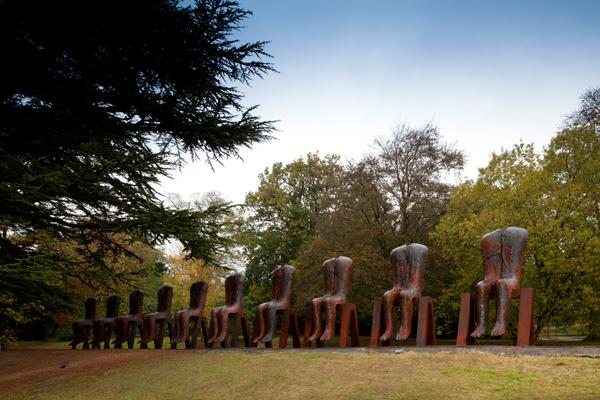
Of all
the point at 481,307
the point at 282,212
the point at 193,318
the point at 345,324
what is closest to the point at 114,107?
A: the point at 193,318

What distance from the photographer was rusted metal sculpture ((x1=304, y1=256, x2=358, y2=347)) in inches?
423

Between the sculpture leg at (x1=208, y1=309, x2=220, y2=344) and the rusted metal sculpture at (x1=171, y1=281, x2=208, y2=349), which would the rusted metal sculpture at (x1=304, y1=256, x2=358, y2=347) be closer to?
the sculpture leg at (x1=208, y1=309, x2=220, y2=344)

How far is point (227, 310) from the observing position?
41.8 feet

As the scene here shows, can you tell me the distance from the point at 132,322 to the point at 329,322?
6.59 meters

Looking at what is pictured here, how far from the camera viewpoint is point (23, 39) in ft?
39.3

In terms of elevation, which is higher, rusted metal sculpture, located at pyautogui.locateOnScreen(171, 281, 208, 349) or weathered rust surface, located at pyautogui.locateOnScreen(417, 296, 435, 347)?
weathered rust surface, located at pyautogui.locateOnScreen(417, 296, 435, 347)

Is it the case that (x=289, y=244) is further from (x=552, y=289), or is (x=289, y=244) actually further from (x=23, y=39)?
(x=23, y=39)

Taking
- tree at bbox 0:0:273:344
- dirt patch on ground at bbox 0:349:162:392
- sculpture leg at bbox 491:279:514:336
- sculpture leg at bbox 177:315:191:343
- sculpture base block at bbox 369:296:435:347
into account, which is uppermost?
tree at bbox 0:0:273:344

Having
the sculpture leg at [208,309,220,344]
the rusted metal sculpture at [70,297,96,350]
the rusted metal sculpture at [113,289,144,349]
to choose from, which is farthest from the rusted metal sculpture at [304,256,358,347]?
the rusted metal sculpture at [70,297,96,350]

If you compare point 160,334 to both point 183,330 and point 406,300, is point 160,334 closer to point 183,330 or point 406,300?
point 183,330

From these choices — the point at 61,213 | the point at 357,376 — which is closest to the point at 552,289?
the point at 357,376

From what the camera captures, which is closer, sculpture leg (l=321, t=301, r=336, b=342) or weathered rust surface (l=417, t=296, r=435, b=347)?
weathered rust surface (l=417, t=296, r=435, b=347)

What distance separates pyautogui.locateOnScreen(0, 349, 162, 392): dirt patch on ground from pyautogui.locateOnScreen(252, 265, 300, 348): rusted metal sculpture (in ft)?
7.23

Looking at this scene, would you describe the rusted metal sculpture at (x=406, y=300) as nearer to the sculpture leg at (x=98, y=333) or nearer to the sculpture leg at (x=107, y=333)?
the sculpture leg at (x=107, y=333)
